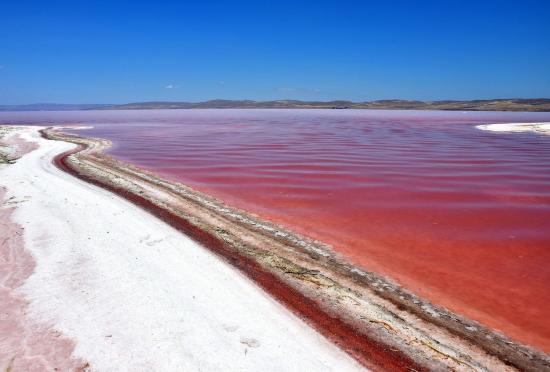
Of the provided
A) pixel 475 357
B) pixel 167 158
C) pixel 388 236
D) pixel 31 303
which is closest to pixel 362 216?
pixel 388 236

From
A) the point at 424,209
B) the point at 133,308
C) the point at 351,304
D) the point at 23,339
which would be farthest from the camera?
the point at 424,209

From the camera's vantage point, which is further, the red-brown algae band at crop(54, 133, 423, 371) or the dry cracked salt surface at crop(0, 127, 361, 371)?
the red-brown algae band at crop(54, 133, 423, 371)

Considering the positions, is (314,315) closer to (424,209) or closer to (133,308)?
(133,308)

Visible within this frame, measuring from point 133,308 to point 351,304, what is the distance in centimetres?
317

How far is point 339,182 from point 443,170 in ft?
17.9

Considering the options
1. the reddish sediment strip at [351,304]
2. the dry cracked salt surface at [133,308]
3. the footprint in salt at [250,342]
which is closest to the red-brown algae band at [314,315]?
the reddish sediment strip at [351,304]

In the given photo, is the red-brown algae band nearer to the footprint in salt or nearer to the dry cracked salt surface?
the dry cracked salt surface

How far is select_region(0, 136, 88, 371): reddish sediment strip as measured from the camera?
4.22 metres

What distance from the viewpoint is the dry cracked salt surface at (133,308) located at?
4.39 metres

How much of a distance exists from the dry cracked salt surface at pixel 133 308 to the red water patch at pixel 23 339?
0.04 feet

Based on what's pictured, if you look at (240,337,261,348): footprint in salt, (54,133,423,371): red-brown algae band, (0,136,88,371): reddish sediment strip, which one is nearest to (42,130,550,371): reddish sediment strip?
(54,133,423,371): red-brown algae band

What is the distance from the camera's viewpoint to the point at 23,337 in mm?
4652

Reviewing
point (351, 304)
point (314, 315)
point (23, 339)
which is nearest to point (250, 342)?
point (314, 315)

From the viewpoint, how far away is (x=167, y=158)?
1998cm
